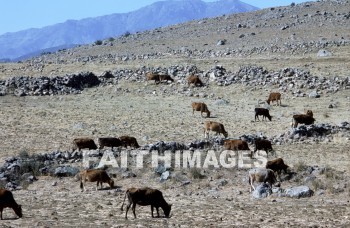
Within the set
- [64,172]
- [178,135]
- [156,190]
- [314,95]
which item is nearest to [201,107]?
[178,135]

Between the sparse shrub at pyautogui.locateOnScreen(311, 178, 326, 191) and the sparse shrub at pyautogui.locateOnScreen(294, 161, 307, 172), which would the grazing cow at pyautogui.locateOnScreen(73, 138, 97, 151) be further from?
the sparse shrub at pyautogui.locateOnScreen(311, 178, 326, 191)

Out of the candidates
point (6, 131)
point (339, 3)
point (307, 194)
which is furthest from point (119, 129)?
point (339, 3)

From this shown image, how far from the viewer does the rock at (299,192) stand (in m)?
15.8

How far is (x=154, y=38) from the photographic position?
72.8m

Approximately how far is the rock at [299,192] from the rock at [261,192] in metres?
0.48

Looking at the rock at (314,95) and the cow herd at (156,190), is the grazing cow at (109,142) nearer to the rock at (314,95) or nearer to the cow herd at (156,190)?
the cow herd at (156,190)

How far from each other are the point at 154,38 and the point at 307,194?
191 ft

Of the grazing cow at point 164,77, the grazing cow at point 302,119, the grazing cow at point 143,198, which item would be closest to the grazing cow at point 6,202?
the grazing cow at point 143,198

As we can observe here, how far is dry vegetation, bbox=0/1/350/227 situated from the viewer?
1370 cm

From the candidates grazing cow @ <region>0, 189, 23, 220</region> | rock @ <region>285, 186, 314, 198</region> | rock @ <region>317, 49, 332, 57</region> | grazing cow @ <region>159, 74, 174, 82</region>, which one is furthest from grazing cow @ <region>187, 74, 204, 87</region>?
grazing cow @ <region>0, 189, 23, 220</region>

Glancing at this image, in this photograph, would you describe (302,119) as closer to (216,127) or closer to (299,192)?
(216,127)

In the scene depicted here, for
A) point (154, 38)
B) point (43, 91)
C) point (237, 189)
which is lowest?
point (237, 189)

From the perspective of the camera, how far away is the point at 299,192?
624 inches

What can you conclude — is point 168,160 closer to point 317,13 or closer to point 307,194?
point 307,194
